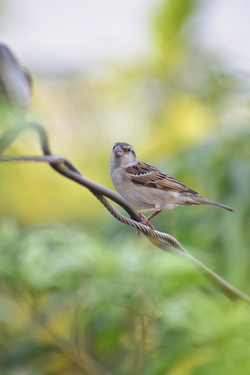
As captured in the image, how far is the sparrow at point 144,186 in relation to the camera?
1.28ft

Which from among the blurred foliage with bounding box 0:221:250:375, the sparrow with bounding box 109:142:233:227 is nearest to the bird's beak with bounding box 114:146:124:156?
the sparrow with bounding box 109:142:233:227

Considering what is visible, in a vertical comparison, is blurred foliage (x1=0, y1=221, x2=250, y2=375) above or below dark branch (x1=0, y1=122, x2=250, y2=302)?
below

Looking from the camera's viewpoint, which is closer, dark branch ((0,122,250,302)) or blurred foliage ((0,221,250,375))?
dark branch ((0,122,250,302))

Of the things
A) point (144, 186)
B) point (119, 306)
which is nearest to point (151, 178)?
point (144, 186)

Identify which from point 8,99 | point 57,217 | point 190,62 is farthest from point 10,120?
point 57,217

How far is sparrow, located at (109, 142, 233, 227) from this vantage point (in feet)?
A: 1.28

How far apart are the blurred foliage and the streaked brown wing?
1.79 ft

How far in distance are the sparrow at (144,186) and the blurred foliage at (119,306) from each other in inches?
21.6

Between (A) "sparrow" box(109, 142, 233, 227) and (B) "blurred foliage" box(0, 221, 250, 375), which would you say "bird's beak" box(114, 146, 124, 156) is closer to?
(A) "sparrow" box(109, 142, 233, 227)

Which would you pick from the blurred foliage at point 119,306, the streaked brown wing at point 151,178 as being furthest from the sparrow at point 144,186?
the blurred foliage at point 119,306

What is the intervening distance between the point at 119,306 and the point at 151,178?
905mm

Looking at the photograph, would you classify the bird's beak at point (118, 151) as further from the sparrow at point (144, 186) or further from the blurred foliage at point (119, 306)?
the blurred foliage at point (119, 306)

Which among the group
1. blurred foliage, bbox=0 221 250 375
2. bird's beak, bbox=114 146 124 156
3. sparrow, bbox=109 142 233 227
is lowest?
blurred foliage, bbox=0 221 250 375

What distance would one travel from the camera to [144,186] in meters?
0.42
